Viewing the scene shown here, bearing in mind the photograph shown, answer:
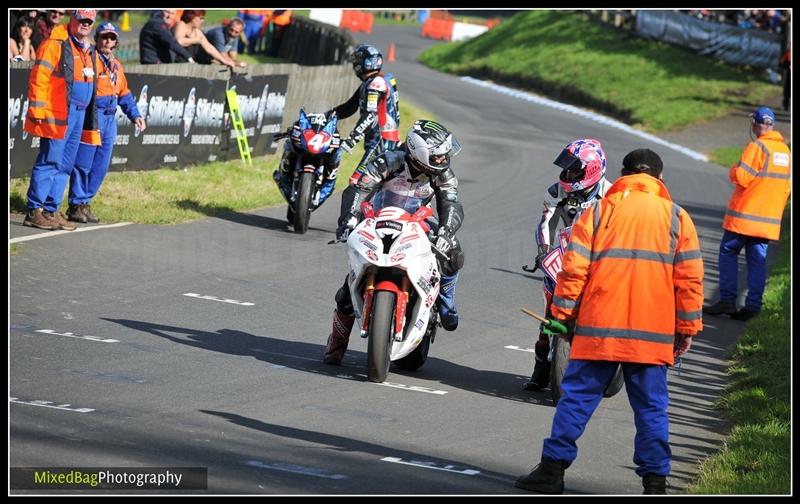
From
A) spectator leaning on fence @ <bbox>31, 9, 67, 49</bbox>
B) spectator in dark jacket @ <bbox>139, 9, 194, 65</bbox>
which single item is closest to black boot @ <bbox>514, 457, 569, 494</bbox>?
spectator leaning on fence @ <bbox>31, 9, 67, 49</bbox>

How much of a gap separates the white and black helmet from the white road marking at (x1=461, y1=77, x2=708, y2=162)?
21.0 m

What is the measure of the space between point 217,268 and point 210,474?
23.2 ft

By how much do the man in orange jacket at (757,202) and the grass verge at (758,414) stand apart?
341 mm

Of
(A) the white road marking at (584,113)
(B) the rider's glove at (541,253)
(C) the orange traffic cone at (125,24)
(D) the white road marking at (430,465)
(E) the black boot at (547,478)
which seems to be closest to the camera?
(E) the black boot at (547,478)

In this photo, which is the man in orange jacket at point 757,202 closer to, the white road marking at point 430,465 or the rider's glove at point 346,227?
the rider's glove at point 346,227

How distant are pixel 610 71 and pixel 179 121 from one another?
23346mm

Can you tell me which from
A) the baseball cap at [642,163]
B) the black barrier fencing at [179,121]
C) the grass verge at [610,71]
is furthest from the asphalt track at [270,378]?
the grass verge at [610,71]

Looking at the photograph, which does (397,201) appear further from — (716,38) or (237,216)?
(716,38)

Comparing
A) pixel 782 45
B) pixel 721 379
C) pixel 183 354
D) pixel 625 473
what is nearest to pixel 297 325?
pixel 183 354

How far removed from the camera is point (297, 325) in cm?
1140

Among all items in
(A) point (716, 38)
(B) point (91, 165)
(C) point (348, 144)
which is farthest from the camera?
(A) point (716, 38)

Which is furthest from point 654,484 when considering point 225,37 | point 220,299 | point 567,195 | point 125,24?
point 125,24

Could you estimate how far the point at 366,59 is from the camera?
1584cm

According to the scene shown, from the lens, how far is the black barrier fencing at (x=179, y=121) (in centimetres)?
1588
